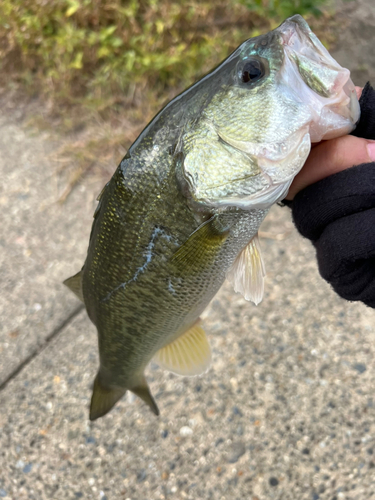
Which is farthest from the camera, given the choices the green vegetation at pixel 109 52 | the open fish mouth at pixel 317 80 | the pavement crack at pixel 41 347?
the green vegetation at pixel 109 52

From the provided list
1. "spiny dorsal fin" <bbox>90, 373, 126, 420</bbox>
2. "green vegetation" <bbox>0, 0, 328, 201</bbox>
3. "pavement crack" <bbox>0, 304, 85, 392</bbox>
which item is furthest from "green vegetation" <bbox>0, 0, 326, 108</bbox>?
"spiny dorsal fin" <bbox>90, 373, 126, 420</bbox>

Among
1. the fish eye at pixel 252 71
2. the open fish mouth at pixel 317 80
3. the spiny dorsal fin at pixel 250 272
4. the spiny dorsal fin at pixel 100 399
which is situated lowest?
the spiny dorsal fin at pixel 100 399

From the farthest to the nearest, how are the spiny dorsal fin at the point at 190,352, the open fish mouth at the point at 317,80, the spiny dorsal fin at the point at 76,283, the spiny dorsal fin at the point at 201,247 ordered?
the spiny dorsal fin at the point at 190,352, the spiny dorsal fin at the point at 76,283, the spiny dorsal fin at the point at 201,247, the open fish mouth at the point at 317,80

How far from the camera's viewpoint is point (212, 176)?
4.08ft

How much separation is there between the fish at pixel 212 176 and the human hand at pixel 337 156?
0.25ft

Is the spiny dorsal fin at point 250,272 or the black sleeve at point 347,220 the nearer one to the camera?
the black sleeve at point 347,220

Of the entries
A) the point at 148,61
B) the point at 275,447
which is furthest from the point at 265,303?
A: the point at 148,61

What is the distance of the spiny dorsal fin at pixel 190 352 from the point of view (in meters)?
1.78

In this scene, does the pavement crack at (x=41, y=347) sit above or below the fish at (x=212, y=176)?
→ below

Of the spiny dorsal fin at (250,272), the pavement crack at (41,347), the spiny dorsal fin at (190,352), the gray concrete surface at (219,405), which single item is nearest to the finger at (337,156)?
the spiny dorsal fin at (250,272)

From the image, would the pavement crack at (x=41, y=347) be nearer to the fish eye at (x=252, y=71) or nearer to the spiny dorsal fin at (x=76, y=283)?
the spiny dorsal fin at (x=76, y=283)

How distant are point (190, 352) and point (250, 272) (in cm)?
55

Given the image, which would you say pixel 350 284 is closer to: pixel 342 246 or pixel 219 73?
pixel 342 246

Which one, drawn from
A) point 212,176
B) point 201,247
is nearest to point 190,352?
point 201,247
